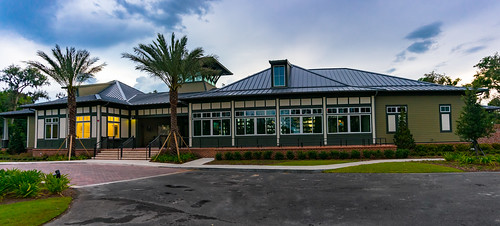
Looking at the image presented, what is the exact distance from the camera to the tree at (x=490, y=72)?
136 feet

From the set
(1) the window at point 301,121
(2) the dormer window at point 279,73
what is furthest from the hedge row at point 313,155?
(2) the dormer window at point 279,73

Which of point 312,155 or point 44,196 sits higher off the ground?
point 312,155

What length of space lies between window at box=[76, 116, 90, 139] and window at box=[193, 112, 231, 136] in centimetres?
996

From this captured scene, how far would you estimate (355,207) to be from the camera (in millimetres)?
7539

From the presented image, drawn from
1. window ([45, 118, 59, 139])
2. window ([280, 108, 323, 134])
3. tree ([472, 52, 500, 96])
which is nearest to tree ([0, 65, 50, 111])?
window ([45, 118, 59, 139])

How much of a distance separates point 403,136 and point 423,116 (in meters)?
3.26

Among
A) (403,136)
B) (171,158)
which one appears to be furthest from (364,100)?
(171,158)

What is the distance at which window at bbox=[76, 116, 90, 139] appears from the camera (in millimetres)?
25703

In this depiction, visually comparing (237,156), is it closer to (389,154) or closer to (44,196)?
(389,154)

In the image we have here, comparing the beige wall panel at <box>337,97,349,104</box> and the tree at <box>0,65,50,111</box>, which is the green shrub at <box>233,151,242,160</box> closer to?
the beige wall panel at <box>337,97,349,104</box>

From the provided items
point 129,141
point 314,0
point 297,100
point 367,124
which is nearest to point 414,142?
point 367,124

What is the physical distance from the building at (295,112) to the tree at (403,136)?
46.8 inches

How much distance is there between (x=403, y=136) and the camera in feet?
67.2

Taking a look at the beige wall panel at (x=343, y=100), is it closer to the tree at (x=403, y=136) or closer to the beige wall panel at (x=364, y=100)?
the beige wall panel at (x=364, y=100)
